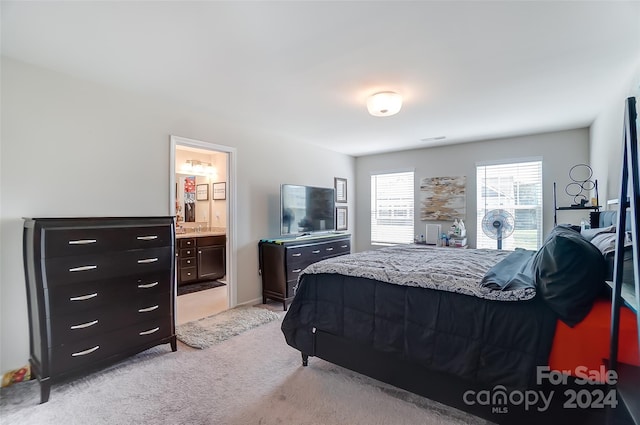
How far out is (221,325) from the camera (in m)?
3.29

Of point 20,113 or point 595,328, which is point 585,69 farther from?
point 20,113

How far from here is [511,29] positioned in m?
1.87

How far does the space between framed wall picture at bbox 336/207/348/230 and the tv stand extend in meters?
Result: 1.38

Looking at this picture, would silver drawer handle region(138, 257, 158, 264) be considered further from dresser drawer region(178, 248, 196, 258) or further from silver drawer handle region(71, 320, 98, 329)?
dresser drawer region(178, 248, 196, 258)

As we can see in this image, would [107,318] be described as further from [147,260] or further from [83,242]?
[83,242]

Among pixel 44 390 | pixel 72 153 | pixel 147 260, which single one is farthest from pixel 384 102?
pixel 44 390

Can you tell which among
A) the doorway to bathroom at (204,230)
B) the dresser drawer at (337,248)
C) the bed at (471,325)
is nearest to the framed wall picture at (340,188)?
the dresser drawer at (337,248)

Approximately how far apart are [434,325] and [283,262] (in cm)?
240

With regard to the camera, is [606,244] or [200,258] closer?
[606,244]

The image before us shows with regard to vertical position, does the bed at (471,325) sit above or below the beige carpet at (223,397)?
above

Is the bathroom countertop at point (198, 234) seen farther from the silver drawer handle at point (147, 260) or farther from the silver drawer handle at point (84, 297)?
the silver drawer handle at point (84, 297)

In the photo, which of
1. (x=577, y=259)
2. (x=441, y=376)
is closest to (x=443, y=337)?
(x=441, y=376)

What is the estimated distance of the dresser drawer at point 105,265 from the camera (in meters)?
2.08

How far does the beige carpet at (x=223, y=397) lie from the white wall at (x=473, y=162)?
12.0ft
